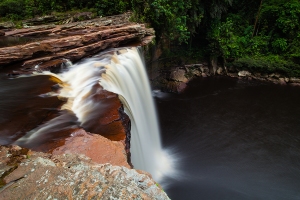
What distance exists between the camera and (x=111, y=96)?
4.78 metres

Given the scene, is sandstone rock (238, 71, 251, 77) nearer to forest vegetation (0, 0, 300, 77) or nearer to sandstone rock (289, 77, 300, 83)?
forest vegetation (0, 0, 300, 77)

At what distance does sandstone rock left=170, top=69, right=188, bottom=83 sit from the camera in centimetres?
1496

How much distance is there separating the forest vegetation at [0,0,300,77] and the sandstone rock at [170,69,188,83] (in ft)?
4.02

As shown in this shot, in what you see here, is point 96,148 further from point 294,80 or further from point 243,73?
point 294,80

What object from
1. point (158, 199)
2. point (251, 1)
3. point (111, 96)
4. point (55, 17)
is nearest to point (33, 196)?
point (158, 199)

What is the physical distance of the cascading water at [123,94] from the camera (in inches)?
192

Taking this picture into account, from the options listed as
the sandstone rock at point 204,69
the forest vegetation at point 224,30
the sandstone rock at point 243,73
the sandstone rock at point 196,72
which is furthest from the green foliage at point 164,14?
the sandstone rock at point 243,73

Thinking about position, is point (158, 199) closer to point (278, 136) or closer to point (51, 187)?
point (51, 187)

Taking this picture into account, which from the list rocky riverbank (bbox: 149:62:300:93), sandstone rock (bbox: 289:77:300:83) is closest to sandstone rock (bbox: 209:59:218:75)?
rocky riverbank (bbox: 149:62:300:93)

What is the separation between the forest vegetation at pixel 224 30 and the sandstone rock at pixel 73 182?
11.2 m

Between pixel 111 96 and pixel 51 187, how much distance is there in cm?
281

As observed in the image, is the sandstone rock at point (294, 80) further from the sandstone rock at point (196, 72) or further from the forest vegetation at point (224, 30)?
the sandstone rock at point (196, 72)

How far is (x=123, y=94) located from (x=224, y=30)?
38.9ft

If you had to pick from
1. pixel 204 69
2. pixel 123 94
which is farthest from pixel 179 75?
pixel 123 94
